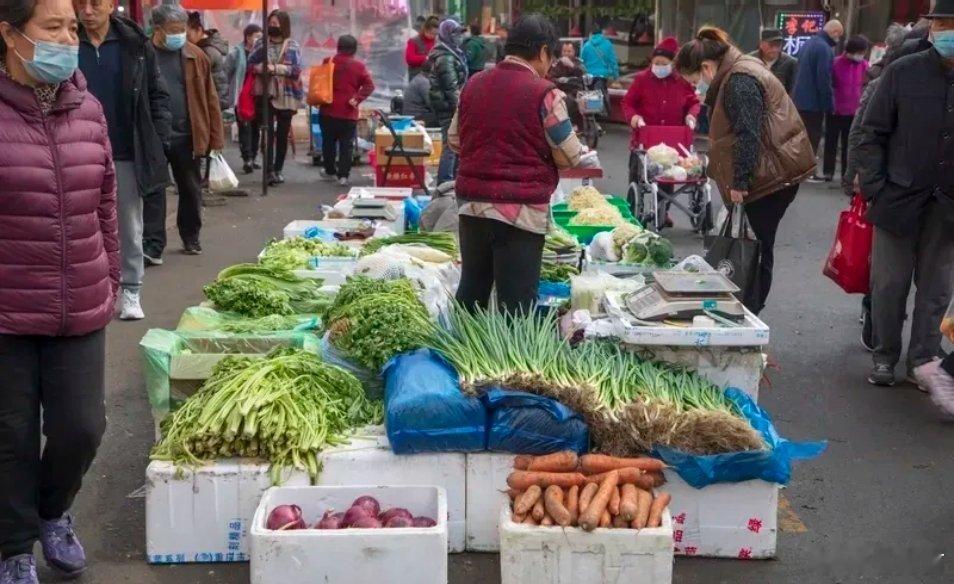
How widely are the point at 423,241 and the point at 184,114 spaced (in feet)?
9.02

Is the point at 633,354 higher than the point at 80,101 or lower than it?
lower

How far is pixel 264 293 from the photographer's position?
681 centimetres

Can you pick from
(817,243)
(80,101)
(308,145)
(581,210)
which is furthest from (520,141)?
(308,145)

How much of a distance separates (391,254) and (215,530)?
3.09m

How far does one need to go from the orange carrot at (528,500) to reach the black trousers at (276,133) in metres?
11.0

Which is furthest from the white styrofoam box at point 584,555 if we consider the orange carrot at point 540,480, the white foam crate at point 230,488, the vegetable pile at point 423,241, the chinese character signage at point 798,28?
the chinese character signage at point 798,28

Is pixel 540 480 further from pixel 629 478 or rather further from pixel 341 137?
pixel 341 137

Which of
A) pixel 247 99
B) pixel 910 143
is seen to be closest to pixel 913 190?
pixel 910 143

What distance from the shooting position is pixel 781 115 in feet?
23.7

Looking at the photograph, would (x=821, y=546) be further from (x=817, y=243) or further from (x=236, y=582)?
(x=817, y=243)

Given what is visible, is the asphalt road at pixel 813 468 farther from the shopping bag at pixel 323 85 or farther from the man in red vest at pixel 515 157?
the shopping bag at pixel 323 85

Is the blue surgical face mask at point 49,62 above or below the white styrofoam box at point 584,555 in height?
above

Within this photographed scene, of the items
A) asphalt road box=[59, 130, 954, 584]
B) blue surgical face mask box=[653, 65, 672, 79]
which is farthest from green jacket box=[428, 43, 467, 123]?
asphalt road box=[59, 130, 954, 584]

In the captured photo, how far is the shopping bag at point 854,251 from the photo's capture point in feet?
24.6
